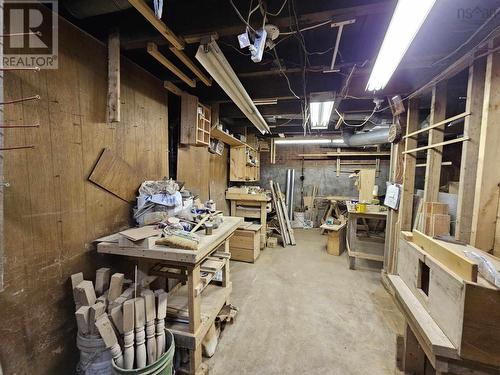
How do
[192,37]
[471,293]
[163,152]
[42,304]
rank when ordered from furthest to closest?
[163,152] → [192,37] → [42,304] → [471,293]

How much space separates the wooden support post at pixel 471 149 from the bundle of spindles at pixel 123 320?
221 cm

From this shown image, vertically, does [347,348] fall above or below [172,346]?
below

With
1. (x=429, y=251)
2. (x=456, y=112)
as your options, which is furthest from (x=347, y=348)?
(x=456, y=112)

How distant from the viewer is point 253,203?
13.7ft

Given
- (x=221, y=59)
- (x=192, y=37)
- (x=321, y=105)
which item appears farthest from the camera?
(x=321, y=105)

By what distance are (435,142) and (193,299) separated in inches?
105

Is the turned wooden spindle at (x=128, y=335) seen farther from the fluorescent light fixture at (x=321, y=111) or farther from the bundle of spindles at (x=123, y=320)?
the fluorescent light fixture at (x=321, y=111)

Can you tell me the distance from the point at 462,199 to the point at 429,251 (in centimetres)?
66

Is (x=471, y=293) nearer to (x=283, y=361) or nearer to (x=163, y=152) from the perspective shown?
(x=283, y=361)

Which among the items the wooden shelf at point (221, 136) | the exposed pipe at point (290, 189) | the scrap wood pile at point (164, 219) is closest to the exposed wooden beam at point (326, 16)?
the scrap wood pile at point (164, 219)

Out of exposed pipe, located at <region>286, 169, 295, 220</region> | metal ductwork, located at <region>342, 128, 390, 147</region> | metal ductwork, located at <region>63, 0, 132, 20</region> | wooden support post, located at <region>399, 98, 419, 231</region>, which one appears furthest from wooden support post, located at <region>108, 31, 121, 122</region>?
exposed pipe, located at <region>286, 169, 295, 220</region>

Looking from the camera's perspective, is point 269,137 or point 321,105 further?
point 269,137

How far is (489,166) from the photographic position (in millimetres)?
1383

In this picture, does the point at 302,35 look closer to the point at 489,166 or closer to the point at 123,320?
the point at 489,166
